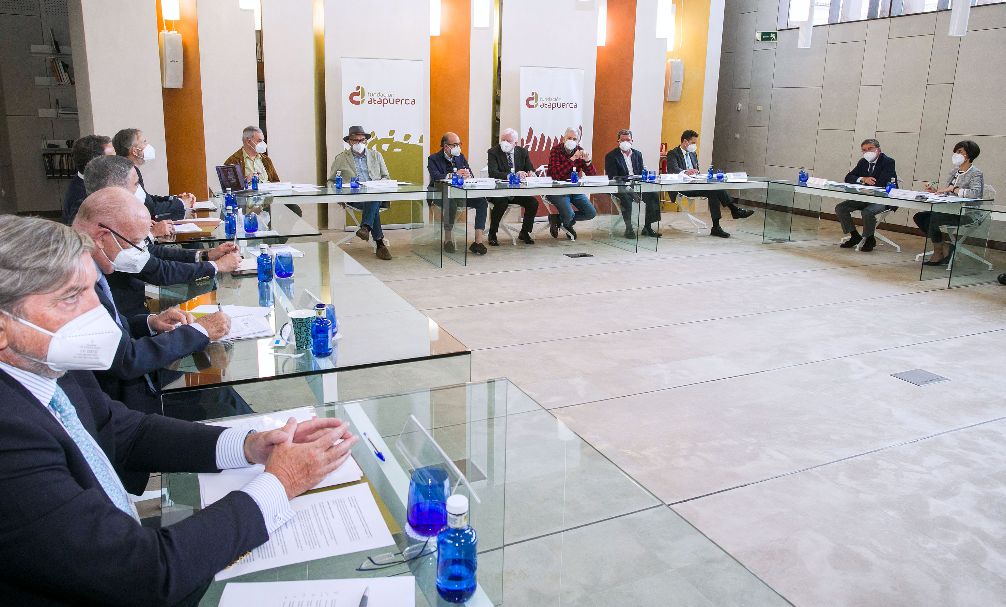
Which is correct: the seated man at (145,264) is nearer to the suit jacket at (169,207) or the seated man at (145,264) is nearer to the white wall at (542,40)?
the suit jacket at (169,207)

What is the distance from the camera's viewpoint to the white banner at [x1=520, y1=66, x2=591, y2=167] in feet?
34.2

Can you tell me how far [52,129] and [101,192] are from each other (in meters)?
8.54

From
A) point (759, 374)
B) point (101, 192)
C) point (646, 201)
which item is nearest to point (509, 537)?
point (101, 192)

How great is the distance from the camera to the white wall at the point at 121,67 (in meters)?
7.89

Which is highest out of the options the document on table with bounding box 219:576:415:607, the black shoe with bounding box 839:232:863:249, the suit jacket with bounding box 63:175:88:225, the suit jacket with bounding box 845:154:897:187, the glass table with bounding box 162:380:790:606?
the suit jacket with bounding box 845:154:897:187

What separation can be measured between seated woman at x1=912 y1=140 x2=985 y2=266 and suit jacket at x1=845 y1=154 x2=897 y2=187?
760 millimetres

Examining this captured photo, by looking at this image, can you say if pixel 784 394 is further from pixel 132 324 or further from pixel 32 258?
pixel 32 258

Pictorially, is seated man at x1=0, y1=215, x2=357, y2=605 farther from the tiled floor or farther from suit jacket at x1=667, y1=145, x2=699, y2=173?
suit jacket at x1=667, y1=145, x2=699, y2=173

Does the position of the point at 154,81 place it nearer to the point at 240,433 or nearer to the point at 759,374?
the point at 759,374

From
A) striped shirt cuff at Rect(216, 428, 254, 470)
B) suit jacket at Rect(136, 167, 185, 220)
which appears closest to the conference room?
striped shirt cuff at Rect(216, 428, 254, 470)

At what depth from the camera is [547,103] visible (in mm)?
10602

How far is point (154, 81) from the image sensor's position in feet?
26.9

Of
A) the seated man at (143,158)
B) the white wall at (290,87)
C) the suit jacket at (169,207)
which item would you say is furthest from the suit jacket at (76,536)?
the white wall at (290,87)

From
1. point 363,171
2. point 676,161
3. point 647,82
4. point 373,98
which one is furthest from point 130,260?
point 647,82
